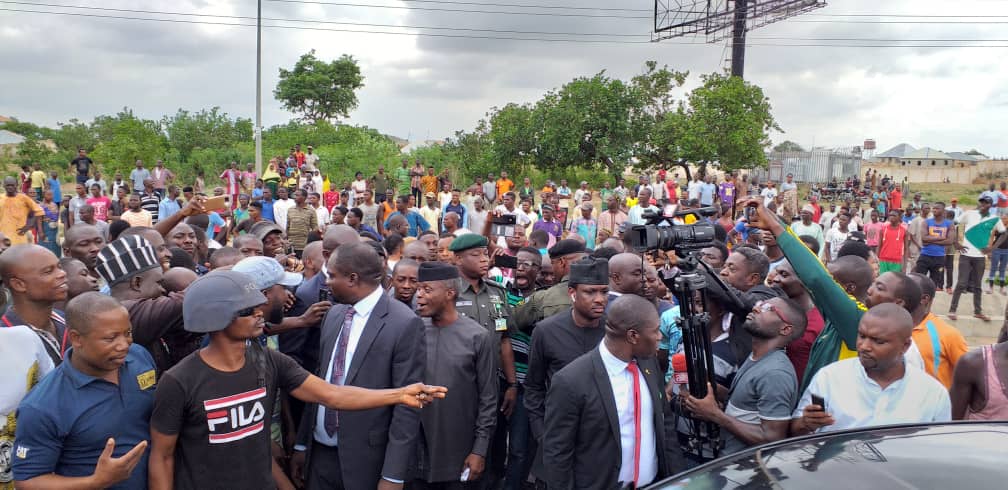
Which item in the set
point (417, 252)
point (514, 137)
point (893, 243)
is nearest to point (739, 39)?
point (514, 137)

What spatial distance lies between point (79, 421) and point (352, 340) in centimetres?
138

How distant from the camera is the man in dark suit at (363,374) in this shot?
12.1ft

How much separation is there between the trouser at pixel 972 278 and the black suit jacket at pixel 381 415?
11.3m

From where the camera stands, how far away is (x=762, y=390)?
11.5 ft

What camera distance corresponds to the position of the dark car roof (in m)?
1.97

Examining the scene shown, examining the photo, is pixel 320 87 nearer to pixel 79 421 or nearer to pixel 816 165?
pixel 816 165

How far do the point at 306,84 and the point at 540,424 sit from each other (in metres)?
43.7

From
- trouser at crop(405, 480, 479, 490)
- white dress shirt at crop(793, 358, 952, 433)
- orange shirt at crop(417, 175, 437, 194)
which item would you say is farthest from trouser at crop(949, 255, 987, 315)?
orange shirt at crop(417, 175, 437, 194)

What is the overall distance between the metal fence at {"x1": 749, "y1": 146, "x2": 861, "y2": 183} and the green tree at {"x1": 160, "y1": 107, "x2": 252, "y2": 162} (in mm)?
29530

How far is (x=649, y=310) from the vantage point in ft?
11.5

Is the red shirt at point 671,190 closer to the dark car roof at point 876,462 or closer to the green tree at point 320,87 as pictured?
the dark car roof at point 876,462

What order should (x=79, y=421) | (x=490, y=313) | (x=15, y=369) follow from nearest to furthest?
1. (x=79, y=421)
2. (x=15, y=369)
3. (x=490, y=313)

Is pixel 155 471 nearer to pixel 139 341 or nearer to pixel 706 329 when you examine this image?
pixel 139 341

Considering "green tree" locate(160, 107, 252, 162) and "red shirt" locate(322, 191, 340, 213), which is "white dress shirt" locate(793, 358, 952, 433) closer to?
"red shirt" locate(322, 191, 340, 213)
